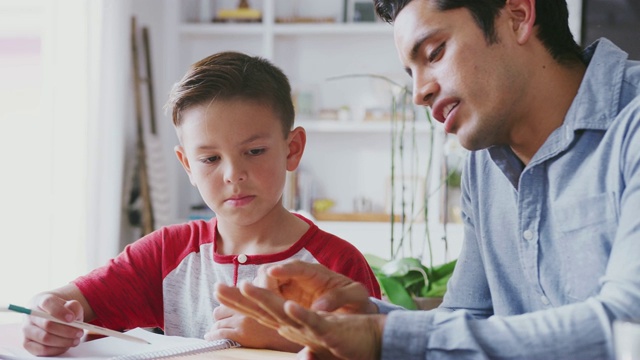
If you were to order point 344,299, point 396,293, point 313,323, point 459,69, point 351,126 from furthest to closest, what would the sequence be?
point 351,126 < point 396,293 < point 459,69 < point 344,299 < point 313,323

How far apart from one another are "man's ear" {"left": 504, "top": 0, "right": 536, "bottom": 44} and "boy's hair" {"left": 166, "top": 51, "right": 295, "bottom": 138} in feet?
1.48

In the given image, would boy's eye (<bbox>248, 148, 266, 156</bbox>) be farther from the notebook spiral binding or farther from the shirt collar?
the shirt collar

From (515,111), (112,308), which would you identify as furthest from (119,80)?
(515,111)

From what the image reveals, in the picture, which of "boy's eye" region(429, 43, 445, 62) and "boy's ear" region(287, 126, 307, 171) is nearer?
"boy's eye" region(429, 43, 445, 62)

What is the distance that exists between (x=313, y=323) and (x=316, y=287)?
0.19 meters

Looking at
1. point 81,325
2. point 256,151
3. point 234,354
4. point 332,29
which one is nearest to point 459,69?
point 256,151

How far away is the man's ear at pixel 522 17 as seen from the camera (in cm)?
127

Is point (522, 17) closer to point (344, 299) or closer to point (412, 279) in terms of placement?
point (344, 299)

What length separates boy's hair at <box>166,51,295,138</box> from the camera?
1.47m

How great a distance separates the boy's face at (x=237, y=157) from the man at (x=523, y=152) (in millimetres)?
292

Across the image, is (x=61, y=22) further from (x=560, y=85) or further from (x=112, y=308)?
(x=560, y=85)

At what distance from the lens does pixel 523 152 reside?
133 cm

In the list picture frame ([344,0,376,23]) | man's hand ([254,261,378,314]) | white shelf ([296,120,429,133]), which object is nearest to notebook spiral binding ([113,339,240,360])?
man's hand ([254,261,378,314])

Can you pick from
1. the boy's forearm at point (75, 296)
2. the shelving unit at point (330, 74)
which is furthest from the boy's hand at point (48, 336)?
the shelving unit at point (330, 74)
